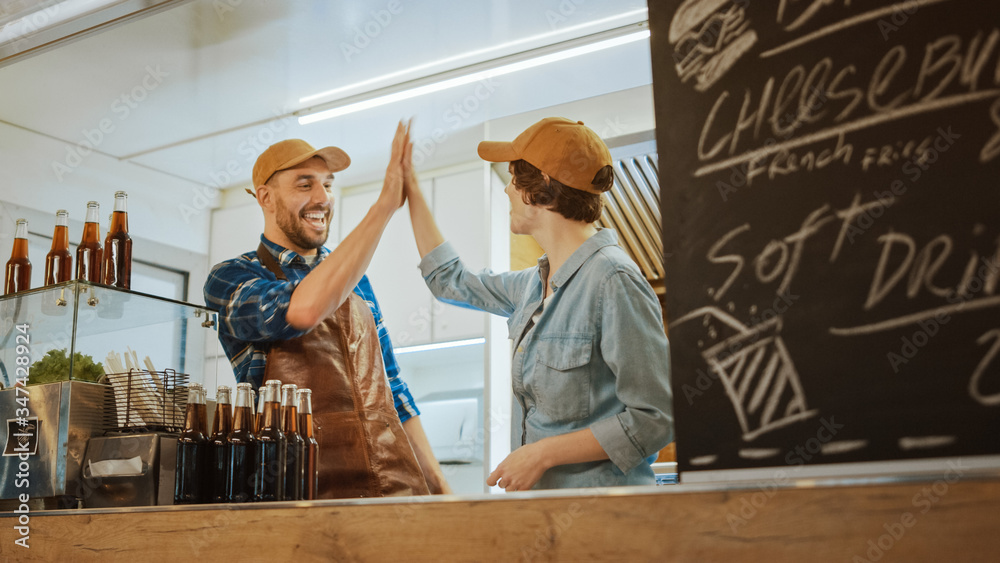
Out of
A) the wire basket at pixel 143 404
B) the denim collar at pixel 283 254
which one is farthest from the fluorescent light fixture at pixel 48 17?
the wire basket at pixel 143 404

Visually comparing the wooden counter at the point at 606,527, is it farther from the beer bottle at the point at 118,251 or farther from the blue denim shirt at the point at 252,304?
the beer bottle at the point at 118,251

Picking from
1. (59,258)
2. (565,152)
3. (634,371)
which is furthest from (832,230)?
(59,258)

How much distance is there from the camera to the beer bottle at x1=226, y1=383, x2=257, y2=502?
4.38ft

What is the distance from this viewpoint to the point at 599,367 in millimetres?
1506

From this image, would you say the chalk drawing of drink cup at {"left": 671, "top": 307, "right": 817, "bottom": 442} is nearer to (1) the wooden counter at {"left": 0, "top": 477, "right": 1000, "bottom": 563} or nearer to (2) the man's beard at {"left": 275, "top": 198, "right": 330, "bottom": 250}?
(1) the wooden counter at {"left": 0, "top": 477, "right": 1000, "bottom": 563}

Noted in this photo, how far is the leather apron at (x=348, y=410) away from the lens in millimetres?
1508

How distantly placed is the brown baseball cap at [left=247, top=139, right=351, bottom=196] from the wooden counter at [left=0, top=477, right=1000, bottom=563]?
0.79 m

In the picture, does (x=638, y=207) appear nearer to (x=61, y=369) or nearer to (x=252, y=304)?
(x=252, y=304)

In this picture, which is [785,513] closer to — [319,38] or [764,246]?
[764,246]

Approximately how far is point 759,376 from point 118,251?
4.31 feet

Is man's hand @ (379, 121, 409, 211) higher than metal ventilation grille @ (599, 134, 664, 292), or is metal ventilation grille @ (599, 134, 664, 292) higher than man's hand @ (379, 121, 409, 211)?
metal ventilation grille @ (599, 134, 664, 292)

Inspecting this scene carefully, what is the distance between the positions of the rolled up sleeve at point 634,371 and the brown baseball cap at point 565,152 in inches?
9.3

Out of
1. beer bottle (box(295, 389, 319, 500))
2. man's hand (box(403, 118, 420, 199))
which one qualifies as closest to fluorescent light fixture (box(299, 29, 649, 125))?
man's hand (box(403, 118, 420, 199))

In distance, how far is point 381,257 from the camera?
13.6 ft
